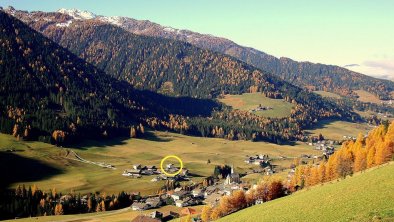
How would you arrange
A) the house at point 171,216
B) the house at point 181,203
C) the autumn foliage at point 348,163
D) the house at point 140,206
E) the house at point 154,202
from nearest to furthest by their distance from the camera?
the autumn foliage at point 348,163 → the house at point 171,216 → the house at point 140,206 → the house at point 154,202 → the house at point 181,203

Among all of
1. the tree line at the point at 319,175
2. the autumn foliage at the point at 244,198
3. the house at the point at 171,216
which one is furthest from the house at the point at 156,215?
the autumn foliage at the point at 244,198

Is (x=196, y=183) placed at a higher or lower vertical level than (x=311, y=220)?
lower

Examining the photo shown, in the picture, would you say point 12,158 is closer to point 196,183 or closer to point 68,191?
point 68,191

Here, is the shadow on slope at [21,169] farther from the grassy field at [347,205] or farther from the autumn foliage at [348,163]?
the grassy field at [347,205]

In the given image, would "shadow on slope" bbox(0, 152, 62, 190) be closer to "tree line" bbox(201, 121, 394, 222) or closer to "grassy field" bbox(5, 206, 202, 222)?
"grassy field" bbox(5, 206, 202, 222)

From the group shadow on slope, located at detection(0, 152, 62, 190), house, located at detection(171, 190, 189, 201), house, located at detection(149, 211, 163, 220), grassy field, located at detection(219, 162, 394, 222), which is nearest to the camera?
grassy field, located at detection(219, 162, 394, 222)

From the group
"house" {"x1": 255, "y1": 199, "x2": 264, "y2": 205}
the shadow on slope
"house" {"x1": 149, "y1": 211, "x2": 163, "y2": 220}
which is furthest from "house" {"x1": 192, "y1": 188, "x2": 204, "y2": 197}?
the shadow on slope

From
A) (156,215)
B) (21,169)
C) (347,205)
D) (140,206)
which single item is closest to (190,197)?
(140,206)

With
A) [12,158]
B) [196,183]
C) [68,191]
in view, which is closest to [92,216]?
[68,191]

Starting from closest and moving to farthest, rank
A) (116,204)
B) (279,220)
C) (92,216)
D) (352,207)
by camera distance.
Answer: (352,207) < (279,220) < (92,216) < (116,204)
